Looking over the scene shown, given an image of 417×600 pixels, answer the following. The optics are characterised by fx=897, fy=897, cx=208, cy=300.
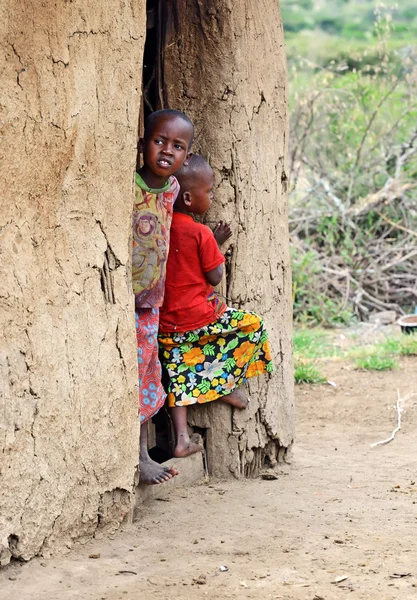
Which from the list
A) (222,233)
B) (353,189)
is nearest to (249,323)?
(222,233)

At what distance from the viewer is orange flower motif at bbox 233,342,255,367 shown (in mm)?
3975

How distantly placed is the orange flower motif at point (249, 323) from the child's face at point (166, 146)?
791 mm

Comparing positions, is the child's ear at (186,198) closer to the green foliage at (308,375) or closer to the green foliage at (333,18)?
the green foliage at (308,375)

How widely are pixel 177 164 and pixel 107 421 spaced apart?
1.02 m

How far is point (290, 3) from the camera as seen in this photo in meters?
27.4

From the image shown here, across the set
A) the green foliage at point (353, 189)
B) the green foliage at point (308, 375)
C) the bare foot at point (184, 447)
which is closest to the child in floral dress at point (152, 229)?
the bare foot at point (184, 447)

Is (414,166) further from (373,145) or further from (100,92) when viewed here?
(100,92)

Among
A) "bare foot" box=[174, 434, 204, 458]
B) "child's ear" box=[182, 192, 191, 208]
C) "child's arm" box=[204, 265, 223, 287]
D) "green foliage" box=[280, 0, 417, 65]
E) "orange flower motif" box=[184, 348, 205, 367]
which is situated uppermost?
"green foliage" box=[280, 0, 417, 65]

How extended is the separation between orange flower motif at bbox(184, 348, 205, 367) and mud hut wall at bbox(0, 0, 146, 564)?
58 centimetres

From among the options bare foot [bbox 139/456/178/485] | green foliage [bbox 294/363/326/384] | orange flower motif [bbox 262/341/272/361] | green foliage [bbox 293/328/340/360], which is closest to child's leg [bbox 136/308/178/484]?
bare foot [bbox 139/456/178/485]

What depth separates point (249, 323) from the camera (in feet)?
12.9

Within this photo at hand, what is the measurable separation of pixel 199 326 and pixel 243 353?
0.26 meters

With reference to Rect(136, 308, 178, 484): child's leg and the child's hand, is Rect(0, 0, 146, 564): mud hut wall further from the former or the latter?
the child's hand

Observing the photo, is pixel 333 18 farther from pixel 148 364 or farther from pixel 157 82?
pixel 148 364
